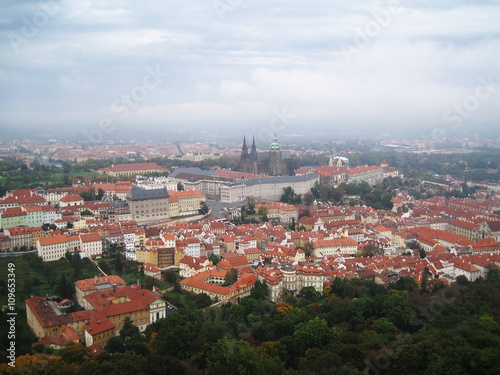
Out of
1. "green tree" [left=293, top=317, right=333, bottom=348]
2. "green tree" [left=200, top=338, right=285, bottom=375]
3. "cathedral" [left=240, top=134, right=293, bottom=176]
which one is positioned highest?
"cathedral" [left=240, top=134, right=293, bottom=176]

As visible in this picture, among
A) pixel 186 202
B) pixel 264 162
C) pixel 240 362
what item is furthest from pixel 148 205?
pixel 264 162

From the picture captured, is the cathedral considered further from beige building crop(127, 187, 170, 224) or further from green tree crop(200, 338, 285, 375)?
green tree crop(200, 338, 285, 375)

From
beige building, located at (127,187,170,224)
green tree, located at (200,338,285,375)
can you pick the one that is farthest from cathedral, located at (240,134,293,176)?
green tree, located at (200,338,285,375)

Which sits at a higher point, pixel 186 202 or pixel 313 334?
pixel 186 202

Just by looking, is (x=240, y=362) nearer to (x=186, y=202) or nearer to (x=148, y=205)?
(x=148, y=205)

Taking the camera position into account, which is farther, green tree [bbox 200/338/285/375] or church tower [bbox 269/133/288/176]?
church tower [bbox 269/133/288/176]

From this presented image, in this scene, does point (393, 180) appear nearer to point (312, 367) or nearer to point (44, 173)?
point (44, 173)

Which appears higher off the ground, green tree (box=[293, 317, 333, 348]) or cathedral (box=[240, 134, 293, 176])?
cathedral (box=[240, 134, 293, 176])

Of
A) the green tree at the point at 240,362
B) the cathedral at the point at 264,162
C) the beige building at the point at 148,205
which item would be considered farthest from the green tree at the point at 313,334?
the cathedral at the point at 264,162

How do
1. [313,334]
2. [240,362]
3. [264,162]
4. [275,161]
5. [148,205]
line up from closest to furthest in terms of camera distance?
[240,362] → [313,334] → [148,205] → [275,161] → [264,162]

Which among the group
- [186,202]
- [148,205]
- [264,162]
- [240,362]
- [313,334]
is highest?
[264,162]

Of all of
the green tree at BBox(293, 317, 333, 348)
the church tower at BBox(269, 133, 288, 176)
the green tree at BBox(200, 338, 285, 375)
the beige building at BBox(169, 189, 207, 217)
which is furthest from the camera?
the church tower at BBox(269, 133, 288, 176)
